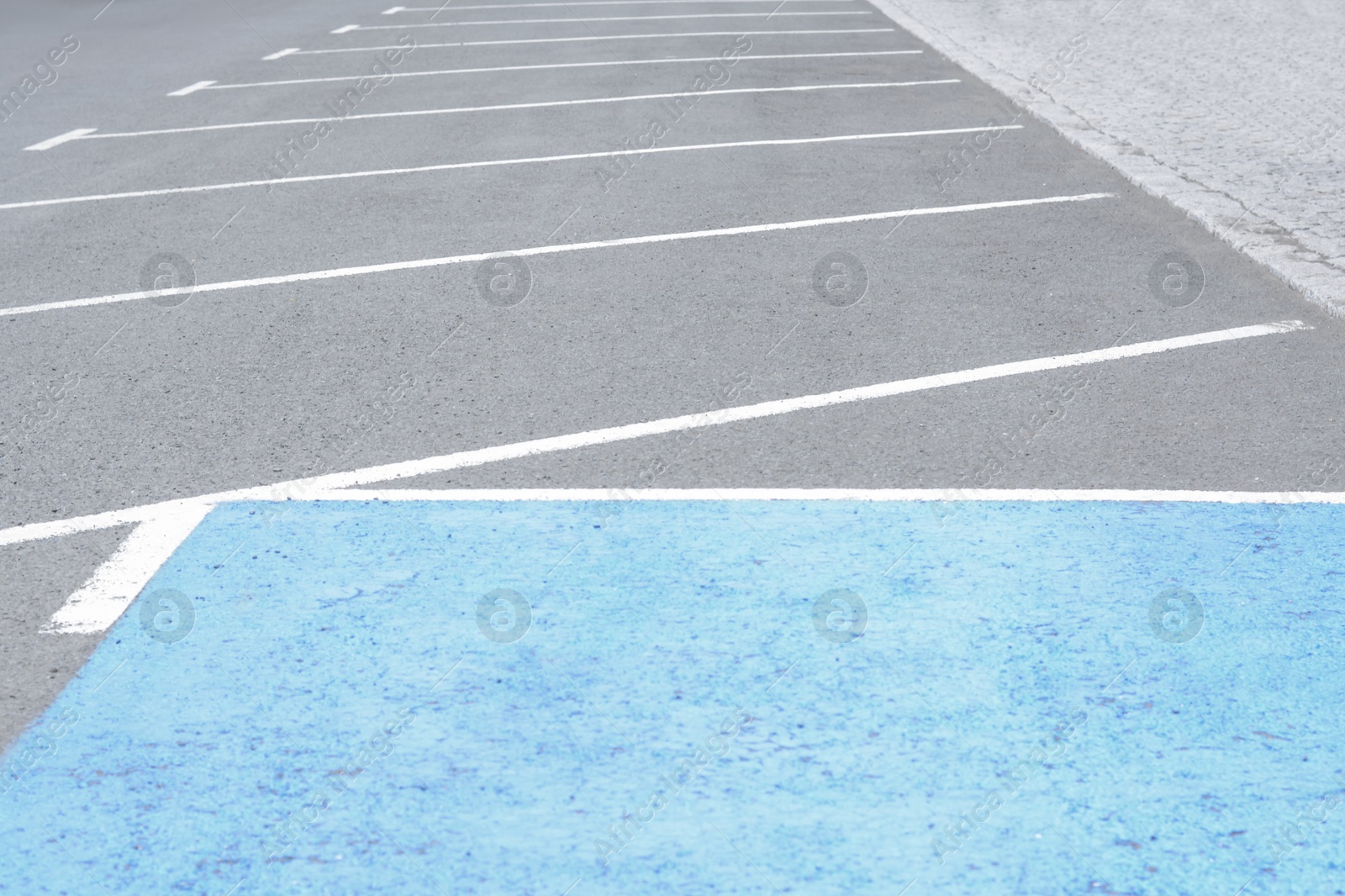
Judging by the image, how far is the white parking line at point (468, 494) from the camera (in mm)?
4523

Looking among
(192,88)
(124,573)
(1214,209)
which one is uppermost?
(192,88)

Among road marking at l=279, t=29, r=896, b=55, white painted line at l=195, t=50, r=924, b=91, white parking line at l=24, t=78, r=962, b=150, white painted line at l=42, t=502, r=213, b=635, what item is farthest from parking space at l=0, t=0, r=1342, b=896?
road marking at l=279, t=29, r=896, b=55

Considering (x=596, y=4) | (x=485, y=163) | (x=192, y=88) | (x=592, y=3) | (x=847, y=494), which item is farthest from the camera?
(x=592, y=3)

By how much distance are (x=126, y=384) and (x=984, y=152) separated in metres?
7.46

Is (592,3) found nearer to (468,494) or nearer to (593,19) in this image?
(593,19)

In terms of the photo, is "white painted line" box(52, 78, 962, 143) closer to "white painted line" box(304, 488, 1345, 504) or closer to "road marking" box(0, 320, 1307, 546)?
"road marking" box(0, 320, 1307, 546)

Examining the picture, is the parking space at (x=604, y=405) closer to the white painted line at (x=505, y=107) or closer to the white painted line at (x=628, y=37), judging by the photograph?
the white painted line at (x=505, y=107)

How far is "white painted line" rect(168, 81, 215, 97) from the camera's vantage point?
47.3 ft

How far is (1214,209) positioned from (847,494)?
504 centimetres

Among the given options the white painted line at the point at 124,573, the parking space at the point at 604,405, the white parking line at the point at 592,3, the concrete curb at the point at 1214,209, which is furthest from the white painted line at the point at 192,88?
the white painted line at the point at 124,573

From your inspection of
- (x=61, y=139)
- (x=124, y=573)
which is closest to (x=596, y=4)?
(x=61, y=139)

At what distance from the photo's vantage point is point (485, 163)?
1081cm

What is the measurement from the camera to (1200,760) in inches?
139

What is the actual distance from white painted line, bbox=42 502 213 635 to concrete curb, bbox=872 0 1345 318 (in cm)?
590
